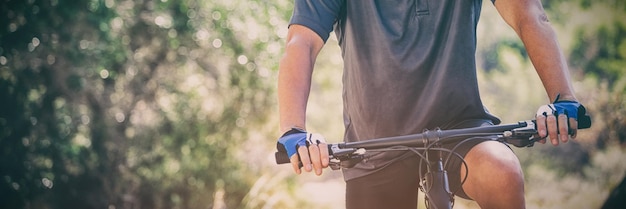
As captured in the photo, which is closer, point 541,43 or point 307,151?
point 307,151

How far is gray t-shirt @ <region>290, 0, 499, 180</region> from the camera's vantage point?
2020mm

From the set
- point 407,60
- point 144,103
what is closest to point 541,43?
point 407,60

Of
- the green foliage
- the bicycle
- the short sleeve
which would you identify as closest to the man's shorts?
the bicycle

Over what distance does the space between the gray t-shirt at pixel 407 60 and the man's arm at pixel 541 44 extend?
124 mm

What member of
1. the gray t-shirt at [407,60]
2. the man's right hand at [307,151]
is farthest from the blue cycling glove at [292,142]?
the gray t-shirt at [407,60]

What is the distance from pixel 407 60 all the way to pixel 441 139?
482 millimetres

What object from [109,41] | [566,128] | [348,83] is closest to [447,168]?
[566,128]

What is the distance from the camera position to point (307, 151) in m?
1.60

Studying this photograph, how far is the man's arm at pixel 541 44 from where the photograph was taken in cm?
184

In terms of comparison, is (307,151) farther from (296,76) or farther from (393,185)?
(393,185)

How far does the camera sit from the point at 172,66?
6.30 m

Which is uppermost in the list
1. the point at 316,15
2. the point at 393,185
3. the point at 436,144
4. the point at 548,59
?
the point at 316,15

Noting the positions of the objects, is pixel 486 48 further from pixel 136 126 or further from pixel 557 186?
pixel 136 126

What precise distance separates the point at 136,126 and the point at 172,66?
670 mm
